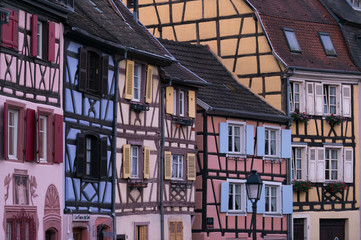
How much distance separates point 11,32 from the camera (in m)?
30.5

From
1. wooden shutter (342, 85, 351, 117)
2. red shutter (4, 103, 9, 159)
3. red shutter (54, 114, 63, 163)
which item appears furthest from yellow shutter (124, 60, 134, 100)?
wooden shutter (342, 85, 351, 117)

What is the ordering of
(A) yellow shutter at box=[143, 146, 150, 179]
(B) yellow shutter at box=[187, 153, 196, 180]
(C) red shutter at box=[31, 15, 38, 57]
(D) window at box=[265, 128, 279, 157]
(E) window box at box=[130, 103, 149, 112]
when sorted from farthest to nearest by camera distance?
(D) window at box=[265, 128, 279, 157], (B) yellow shutter at box=[187, 153, 196, 180], (A) yellow shutter at box=[143, 146, 150, 179], (E) window box at box=[130, 103, 149, 112], (C) red shutter at box=[31, 15, 38, 57]

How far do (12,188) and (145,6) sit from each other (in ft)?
81.8

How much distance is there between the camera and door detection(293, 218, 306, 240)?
50.7 meters

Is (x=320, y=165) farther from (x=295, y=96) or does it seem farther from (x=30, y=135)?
(x=30, y=135)

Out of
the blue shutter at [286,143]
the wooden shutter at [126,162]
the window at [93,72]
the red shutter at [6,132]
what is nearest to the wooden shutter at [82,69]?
the window at [93,72]

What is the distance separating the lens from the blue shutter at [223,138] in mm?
46906

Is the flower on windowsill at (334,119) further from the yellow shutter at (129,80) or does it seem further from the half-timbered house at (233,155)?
the yellow shutter at (129,80)

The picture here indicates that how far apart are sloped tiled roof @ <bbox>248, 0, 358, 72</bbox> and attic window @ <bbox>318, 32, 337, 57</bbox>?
7.0 inches

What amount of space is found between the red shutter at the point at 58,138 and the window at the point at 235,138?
15.3 meters

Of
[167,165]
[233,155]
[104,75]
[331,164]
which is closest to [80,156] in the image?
[104,75]

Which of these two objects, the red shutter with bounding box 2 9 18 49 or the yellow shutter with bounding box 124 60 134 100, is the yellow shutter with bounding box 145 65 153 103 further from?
the red shutter with bounding box 2 9 18 49

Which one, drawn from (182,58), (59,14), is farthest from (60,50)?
(182,58)

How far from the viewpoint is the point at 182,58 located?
4938 centimetres
